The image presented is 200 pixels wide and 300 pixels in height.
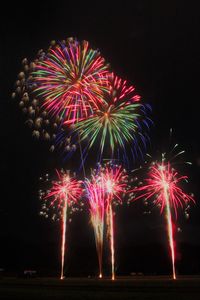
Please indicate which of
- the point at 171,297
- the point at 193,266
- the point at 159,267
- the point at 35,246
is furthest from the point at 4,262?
the point at 171,297

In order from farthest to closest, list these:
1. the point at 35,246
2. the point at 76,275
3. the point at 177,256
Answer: the point at 35,246 < the point at 177,256 < the point at 76,275

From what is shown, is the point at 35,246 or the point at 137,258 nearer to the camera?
the point at 137,258

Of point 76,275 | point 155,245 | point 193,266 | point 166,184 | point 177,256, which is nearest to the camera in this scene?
point 166,184

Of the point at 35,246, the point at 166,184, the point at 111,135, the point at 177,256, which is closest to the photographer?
the point at 111,135

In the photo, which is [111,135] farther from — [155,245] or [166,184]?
[155,245]

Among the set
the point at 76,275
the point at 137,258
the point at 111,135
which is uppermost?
the point at 111,135

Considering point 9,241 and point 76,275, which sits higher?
point 9,241

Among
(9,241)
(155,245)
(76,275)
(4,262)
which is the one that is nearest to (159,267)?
(155,245)

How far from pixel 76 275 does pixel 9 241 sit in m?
50.8

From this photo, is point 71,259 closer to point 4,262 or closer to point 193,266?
point 4,262

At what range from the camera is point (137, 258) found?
90.9 m

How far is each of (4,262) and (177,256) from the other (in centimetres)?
4191

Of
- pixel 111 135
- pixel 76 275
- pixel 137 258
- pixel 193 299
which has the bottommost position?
pixel 193 299

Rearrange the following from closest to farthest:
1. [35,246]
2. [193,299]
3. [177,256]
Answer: [193,299] → [177,256] → [35,246]
